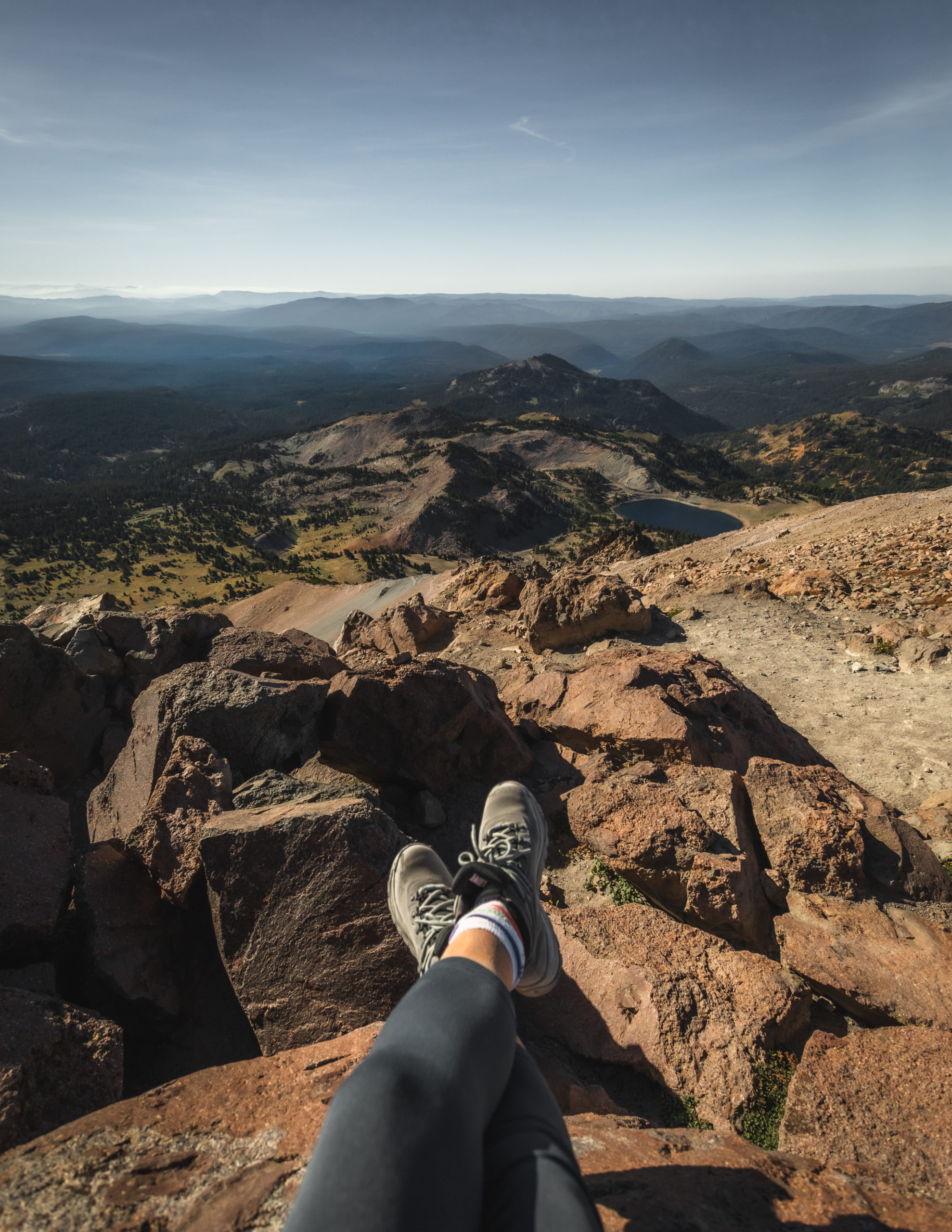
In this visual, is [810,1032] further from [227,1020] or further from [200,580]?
[200,580]

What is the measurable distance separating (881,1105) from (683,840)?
2.43 m

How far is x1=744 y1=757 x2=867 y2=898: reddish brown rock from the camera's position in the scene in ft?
19.2

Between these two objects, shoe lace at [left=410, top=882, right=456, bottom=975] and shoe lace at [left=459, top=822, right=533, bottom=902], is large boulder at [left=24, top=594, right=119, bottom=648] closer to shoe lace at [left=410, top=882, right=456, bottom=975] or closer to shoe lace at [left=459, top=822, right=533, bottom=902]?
shoe lace at [left=410, top=882, right=456, bottom=975]

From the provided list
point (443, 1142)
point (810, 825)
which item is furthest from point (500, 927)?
point (810, 825)

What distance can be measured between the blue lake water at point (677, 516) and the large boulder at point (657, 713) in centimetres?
8974

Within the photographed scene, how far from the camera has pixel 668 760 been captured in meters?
7.67

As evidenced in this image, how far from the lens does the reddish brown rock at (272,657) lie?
36.2 feet

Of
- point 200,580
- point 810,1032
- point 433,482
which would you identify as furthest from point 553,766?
point 433,482

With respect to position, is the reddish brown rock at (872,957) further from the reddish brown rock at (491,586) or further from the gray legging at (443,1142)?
the reddish brown rock at (491,586)

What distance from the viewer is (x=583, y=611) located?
1552 cm

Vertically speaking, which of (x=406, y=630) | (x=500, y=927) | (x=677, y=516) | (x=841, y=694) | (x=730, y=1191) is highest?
(x=500, y=927)

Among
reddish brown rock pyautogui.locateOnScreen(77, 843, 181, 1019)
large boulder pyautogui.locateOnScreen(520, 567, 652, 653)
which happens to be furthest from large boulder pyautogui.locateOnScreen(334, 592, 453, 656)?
→ reddish brown rock pyautogui.locateOnScreen(77, 843, 181, 1019)

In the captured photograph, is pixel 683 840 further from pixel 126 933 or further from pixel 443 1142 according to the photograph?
pixel 126 933

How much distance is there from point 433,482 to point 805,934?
95.7 meters
